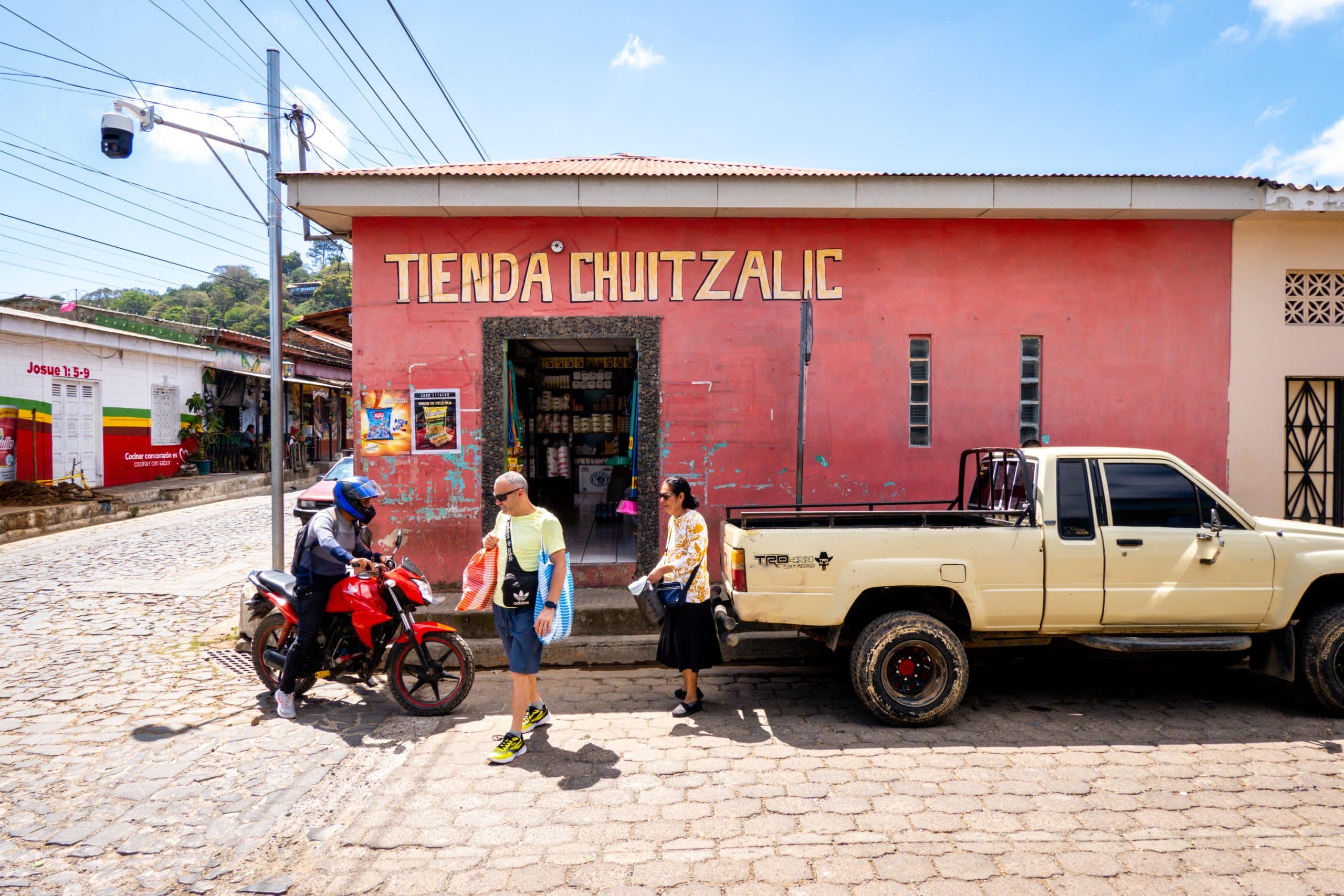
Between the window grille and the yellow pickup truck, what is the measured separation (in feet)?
14.7

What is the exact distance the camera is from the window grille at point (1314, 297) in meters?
8.52

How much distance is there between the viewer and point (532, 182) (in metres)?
7.73

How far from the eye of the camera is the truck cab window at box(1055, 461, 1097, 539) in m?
5.27

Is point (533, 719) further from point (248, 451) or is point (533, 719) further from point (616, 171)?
point (248, 451)

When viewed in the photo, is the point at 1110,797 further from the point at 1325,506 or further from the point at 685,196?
the point at 1325,506

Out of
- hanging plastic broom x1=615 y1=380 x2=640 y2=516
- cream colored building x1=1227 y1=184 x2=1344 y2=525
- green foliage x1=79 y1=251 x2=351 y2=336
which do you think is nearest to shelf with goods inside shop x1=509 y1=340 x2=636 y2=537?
hanging plastic broom x1=615 y1=380 x2=640 y2=516

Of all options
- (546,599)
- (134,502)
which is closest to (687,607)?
(546,599)

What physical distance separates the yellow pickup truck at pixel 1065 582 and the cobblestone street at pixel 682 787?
491 millimetres

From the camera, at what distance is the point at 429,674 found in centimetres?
542

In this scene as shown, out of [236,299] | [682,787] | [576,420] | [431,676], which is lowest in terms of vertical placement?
[682,787]

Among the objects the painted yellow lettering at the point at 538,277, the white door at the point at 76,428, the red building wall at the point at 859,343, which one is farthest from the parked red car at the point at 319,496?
the white door at the point at 76,428

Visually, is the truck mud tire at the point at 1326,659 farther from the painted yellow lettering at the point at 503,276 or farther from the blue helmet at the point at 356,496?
the painted yellow lettering at the point at 503,276

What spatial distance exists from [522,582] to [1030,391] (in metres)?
6.43

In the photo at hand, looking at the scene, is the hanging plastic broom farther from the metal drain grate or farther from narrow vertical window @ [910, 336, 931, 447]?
the metal drain grate
